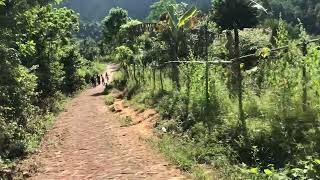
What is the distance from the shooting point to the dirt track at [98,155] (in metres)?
11.0

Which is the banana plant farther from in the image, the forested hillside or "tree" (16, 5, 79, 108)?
"tree" (16, 5, 79, 108)

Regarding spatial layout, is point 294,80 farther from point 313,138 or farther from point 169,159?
point 169,159

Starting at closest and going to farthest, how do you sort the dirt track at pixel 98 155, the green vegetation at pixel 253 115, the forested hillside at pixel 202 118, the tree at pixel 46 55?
the green vegetation at pixel 253 115 → the forested hillside at pixel 202 118 → the dirt track at pixel 98 155 → the tree at pixel 46 55

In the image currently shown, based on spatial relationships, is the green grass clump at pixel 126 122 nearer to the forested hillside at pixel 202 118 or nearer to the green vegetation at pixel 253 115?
the forested hillside at pixel 202 118

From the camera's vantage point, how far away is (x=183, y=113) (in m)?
15.4

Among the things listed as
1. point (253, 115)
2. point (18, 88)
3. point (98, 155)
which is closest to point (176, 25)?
point (18, 88)

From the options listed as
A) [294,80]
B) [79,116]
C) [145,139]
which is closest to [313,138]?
[294,80]

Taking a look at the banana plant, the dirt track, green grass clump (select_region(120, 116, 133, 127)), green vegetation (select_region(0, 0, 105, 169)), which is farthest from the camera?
the banana plant

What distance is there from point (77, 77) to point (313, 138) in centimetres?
3619

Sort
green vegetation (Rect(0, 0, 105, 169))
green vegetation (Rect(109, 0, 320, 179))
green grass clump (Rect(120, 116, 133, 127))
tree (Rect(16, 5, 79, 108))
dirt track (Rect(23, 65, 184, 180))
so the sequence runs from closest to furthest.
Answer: green vegetation (Rect(109, 0, 320, 179)), dirt track (Rect(23, 65, 184, 180)), green vegetation (Rect(0, 0, 105, 169)), green grass clump (Rect(120, 116, 133, 127)), tree (Rect(16, 5, 79, 108))

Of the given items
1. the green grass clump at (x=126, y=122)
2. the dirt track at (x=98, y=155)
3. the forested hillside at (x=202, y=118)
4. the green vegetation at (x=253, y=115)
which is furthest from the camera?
the green grass clump at (x=126, y=122)

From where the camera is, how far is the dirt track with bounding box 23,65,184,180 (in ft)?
36.0

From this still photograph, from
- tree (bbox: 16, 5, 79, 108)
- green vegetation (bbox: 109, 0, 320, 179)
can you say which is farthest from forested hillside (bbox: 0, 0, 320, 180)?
tree (bbox: 16, 5, 79, 108)

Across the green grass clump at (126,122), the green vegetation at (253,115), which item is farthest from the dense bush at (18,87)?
the green vegetation at (253,115)
